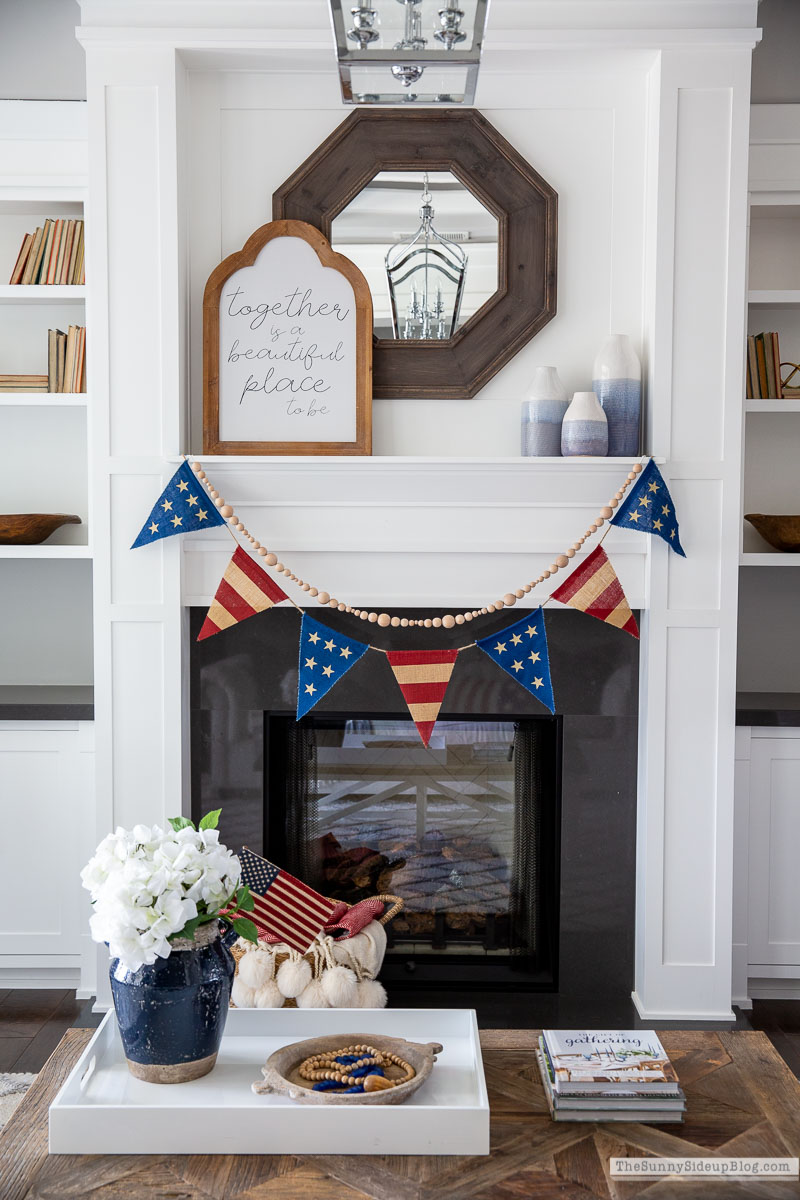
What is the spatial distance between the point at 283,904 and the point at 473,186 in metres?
1.91

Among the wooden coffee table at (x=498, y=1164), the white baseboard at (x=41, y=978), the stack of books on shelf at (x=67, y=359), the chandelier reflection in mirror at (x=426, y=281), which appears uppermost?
the chandelier reflection in mirror at (x=426, y=281)

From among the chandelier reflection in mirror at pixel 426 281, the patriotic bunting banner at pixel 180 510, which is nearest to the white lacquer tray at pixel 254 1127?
the patriotic bunting banner at pixel 180 510

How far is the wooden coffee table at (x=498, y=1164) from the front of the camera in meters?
1.28

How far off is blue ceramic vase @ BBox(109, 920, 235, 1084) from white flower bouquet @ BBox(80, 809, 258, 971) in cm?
3

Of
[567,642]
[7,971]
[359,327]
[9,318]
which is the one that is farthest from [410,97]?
[7,971]

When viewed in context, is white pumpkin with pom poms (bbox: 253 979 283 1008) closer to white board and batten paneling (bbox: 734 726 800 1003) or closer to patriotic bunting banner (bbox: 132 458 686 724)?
patriotic bunting banner (bbox: 132 458 686 724)

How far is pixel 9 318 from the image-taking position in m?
3.04

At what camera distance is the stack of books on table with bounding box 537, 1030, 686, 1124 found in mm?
1445

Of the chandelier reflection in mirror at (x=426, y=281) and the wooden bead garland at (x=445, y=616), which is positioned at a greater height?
the chandelier reflection in mirror at (x=426, y=281)

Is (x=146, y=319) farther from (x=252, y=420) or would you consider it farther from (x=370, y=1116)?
→ (x=370, y=1116)

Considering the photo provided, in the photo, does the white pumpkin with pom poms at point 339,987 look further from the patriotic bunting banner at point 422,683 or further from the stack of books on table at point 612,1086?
the stack of books on table at point 612,1086

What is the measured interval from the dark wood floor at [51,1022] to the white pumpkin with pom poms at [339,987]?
0.65 m

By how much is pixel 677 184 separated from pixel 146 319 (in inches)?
53.7

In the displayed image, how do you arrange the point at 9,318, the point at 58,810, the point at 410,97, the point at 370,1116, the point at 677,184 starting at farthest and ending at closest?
the point at 9,318
the point at 58,810
the point at 677,184
the point at 410,97
the point at 370,1116
